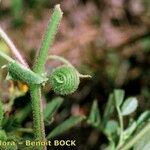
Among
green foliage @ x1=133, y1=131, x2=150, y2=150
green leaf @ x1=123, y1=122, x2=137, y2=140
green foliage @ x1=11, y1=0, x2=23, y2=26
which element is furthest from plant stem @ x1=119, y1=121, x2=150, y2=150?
green foliage @ x1=11, y1=0, x2=23, y2=26

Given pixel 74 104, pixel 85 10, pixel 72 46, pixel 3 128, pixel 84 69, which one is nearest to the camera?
pixel 3 128

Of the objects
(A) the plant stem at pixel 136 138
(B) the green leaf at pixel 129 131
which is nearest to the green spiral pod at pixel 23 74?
(A) the plant stem at pixel 136 138

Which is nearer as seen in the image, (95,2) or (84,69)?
(84,69)

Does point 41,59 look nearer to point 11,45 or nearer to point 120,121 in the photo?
point 11,45

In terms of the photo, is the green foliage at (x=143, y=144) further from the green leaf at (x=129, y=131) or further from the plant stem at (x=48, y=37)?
the plant stem at (x=48, y=37)

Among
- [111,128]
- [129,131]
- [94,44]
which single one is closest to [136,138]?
[129,131]

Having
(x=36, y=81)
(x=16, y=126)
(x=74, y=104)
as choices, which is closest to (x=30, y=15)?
(x=74, y=104)

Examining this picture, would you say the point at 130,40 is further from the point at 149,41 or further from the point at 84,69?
the point at 84,69
